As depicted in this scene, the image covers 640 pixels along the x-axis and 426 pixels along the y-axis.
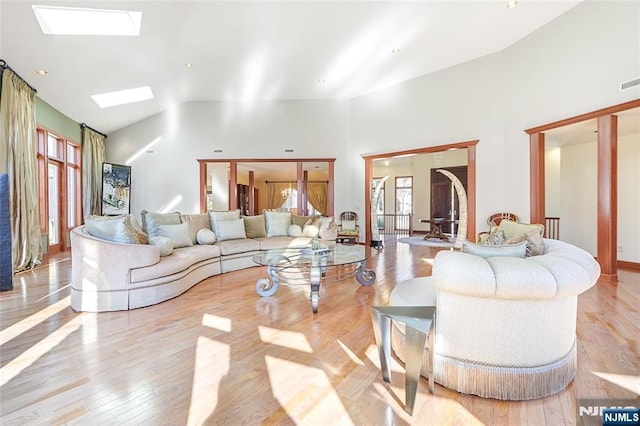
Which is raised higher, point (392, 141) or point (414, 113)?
point (414, 113)

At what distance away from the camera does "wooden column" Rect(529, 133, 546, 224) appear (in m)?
5.24

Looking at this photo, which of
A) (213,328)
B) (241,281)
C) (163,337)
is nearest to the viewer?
(163,337)

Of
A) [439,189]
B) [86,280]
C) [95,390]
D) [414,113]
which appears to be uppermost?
[414,113]

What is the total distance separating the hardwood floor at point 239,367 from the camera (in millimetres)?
1522

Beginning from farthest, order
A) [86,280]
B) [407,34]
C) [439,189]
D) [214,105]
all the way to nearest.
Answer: [439,189] → [214,105] → [407,34] → [86,280]

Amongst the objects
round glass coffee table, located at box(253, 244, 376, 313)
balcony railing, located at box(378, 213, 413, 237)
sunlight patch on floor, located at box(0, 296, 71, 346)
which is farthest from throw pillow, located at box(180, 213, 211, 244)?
balcony railing, located at box(378, 213, 413, 237)

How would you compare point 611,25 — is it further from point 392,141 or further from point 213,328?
point 213,328

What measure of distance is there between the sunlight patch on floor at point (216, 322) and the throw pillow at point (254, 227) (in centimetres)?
266

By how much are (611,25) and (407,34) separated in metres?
2.82

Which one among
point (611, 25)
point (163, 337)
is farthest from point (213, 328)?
point (611, 25)

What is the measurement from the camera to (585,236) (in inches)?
242

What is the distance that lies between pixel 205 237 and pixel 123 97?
13.7 ft

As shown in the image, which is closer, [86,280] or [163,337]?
[163,337]

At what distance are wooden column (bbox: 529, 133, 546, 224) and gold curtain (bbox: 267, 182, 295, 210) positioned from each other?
29.0ft
